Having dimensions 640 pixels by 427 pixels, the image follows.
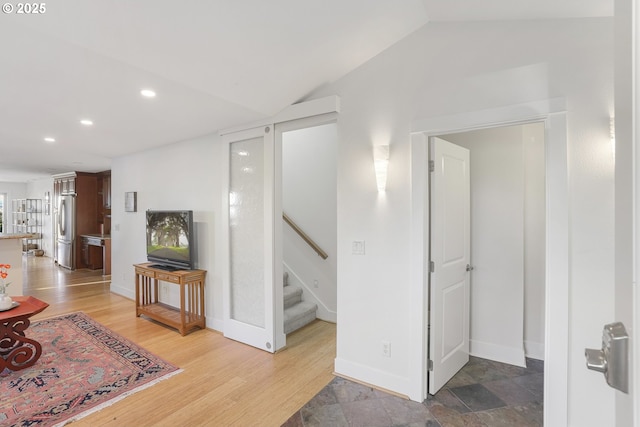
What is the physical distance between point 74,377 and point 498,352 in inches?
154

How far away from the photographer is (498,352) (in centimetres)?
293

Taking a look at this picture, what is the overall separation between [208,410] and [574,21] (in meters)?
3.57

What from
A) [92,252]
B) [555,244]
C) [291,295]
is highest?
[555,244]

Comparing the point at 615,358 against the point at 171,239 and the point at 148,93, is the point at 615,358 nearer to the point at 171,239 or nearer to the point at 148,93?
the point at 148,93

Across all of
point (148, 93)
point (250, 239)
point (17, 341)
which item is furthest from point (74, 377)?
point (148, 93)

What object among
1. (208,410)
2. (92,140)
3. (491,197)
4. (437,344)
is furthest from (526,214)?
(92,140)

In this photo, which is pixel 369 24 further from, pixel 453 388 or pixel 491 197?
pixel 453 388

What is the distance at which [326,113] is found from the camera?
2.80 m

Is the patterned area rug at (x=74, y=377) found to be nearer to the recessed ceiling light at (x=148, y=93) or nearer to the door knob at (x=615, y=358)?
the recessed ceiling light at (x=148, y=93)

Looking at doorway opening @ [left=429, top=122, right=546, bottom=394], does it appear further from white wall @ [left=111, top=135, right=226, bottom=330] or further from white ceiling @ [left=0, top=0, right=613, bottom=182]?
white wall @ [left=111, top=135, right=226, bottom=330]

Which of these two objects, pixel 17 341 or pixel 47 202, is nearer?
pixel 17 341

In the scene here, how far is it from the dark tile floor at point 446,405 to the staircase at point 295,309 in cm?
110

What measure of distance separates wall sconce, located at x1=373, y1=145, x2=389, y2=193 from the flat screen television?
2.50 metres

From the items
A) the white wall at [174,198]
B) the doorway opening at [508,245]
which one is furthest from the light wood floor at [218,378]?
the doorway opening at [508,245]
